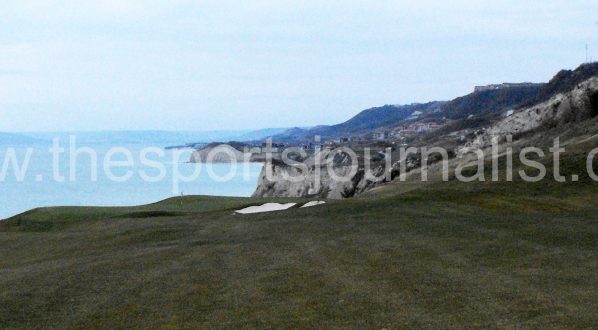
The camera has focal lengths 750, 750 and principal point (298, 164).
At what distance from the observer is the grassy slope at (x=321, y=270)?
40.9 feet

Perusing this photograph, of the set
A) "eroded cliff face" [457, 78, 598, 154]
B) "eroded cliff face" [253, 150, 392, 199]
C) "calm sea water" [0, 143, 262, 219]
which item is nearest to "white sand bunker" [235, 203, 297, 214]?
"eroded cliff face" [253, 150, 392, 199]

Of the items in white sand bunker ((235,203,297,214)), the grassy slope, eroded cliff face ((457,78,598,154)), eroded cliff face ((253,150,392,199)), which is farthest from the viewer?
eroded cliff face ((253,150,392,199))

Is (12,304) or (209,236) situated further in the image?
(209,236)

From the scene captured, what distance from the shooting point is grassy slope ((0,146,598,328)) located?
40.9 feet

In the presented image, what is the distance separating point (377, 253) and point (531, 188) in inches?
689

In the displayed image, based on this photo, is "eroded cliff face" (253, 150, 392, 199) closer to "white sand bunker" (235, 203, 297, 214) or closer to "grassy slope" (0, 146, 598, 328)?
"white sand bunker" (235, 203, 297, 214)

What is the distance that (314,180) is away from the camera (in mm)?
72812

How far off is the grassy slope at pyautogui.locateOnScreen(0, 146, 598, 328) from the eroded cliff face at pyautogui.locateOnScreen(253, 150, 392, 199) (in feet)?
105

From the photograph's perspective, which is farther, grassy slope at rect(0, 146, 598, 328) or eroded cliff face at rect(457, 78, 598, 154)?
eroded cliff face at rect(457, 78, 598, 154)

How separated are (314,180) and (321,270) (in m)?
56.6

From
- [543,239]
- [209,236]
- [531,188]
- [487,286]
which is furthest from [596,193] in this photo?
[487,286]

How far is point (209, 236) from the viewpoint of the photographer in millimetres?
24125

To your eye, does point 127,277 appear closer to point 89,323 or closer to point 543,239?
point 89,323

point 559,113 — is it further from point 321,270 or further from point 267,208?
point 321,270
